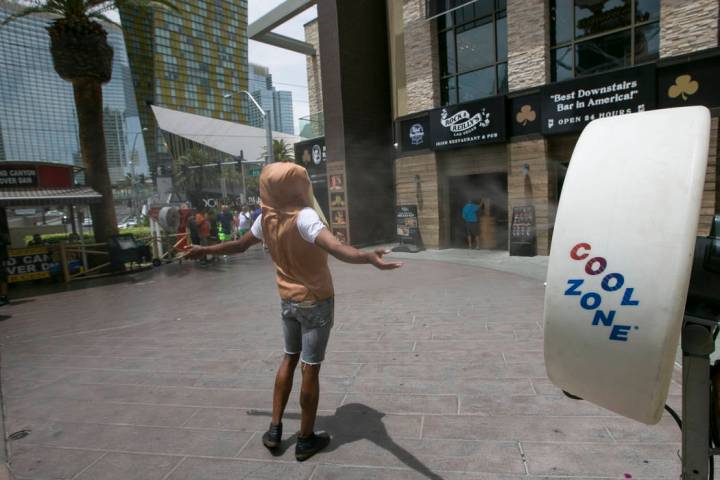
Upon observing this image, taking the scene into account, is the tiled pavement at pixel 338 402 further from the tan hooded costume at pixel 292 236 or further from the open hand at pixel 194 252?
the open hand at pixel 194 252

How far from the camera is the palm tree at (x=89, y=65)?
40.3 ft

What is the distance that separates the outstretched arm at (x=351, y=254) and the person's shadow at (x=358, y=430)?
1.22 metres

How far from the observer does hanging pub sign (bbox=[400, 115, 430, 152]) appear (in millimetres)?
13419

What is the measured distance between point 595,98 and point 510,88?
7.31 feet

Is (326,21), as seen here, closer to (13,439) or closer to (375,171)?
(375,171)

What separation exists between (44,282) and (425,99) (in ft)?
38.2

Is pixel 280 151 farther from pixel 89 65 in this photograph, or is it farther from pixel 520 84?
pixel 520 84

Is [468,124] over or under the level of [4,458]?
over

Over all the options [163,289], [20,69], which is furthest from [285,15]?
[20,69]

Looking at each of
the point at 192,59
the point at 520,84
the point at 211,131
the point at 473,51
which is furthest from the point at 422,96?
the point at 192,59

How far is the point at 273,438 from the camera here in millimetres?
2908

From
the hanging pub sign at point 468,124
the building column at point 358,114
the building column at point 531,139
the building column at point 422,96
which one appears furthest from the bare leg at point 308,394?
the building column at point 358,114

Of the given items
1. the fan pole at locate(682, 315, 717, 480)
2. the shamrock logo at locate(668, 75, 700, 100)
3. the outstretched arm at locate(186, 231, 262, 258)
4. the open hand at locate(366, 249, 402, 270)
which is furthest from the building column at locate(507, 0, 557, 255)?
the fan pole at locate(682, 315, 717, 480)

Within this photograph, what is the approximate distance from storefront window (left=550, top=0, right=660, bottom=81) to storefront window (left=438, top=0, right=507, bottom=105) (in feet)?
4.65
